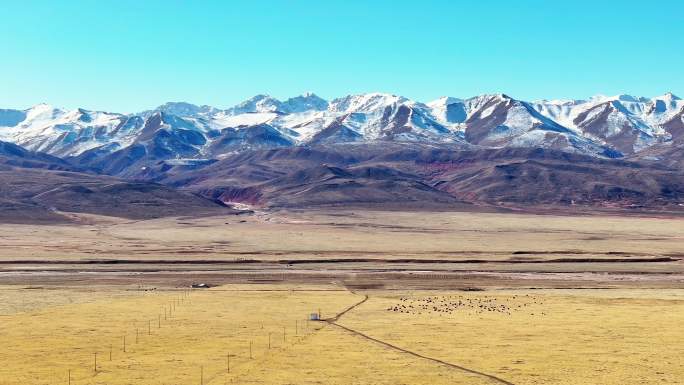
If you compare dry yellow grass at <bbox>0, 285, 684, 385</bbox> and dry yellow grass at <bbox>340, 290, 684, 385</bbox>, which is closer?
dry yellow grass at <bbox>0, 285, 684, 385</bbox>

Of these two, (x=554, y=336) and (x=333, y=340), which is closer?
(x=333, y=340)

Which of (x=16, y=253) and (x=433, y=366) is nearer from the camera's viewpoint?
(x=433, y=366)

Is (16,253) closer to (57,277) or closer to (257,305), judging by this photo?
(57,277)

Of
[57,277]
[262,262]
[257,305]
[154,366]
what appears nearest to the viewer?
[154,366]

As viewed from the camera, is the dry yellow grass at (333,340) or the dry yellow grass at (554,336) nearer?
the dry yellow grass at (333,340)

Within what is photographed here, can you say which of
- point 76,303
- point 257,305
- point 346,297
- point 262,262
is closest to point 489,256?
point 262,262

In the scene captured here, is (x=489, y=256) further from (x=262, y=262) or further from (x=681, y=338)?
(x=681, y=338)

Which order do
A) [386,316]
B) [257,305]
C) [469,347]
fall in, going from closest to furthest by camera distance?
[469,347] < [386,316] < [257,305]
